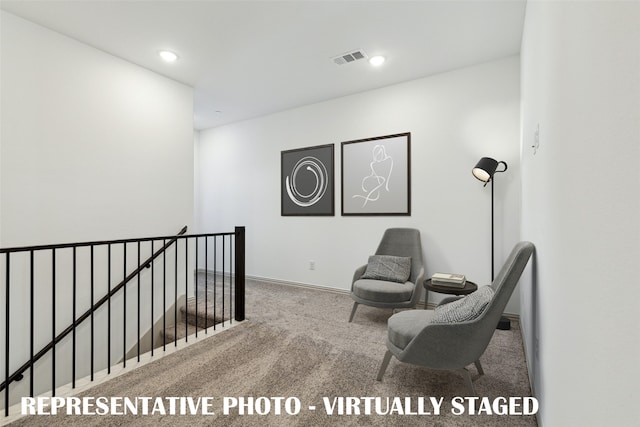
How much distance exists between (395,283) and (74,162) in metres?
3.47

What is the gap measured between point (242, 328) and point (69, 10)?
3197 mm

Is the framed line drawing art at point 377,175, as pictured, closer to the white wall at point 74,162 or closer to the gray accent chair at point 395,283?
the gray accent chair at point 395,283

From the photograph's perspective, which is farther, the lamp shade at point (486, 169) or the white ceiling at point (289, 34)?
the lamp shade at point (486, 169)

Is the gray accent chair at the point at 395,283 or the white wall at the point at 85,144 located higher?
the white wall at the point at 85,144

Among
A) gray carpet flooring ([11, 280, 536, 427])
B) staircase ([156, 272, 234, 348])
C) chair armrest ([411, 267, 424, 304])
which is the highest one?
chair armrest ([411, 267, 424, 304])

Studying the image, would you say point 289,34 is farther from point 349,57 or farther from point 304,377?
point 304,377

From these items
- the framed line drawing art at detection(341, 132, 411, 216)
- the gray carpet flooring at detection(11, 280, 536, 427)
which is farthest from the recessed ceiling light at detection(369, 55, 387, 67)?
the gray carpet flooring at detection(11, 280, 536, 427)

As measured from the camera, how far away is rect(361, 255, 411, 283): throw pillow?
3.39 m

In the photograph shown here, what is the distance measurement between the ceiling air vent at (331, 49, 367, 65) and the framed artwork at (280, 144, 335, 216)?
4.23 feet

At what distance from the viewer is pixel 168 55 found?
3.30 m

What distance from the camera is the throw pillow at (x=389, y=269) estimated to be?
339 cm

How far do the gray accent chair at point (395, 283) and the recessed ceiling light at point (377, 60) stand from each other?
6.35 ft

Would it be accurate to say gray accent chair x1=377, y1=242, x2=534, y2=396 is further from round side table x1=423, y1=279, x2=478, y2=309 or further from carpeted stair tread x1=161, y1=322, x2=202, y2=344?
carpeted stair tread x1=161, y1=322, x2=202, y2=344

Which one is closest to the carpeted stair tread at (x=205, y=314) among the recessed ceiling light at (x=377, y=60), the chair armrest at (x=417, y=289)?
the chair armrest at (x=417, y=289)
